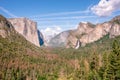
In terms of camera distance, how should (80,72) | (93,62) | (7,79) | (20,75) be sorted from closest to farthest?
(93,62)
(80,72)
(7,79)
(20,75)

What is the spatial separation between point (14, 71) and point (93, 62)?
90688mm

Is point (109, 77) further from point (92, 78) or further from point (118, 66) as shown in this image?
point (92, 78)

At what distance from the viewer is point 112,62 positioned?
53906mm

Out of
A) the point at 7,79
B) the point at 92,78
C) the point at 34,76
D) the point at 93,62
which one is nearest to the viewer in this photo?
the point at 92,78

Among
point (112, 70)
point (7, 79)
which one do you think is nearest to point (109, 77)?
point (112, 70)

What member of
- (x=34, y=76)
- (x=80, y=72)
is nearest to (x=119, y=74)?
(x=80, y=72)

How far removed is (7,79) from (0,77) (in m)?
5.86

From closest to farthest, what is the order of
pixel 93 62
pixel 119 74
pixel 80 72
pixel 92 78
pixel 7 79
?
pixel 119 74 → pixel 92 78 → pixel 93 62 → pixel 80 72 → pixel 7 79

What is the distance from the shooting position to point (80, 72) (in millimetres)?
130000

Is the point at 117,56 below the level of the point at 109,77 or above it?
above

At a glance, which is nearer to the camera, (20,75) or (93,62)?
(93,62)

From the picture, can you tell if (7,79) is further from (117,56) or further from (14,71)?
(117,56)

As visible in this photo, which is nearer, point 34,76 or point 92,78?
point 92,78

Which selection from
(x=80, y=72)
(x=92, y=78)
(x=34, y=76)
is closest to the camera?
(x=92, y=78)
